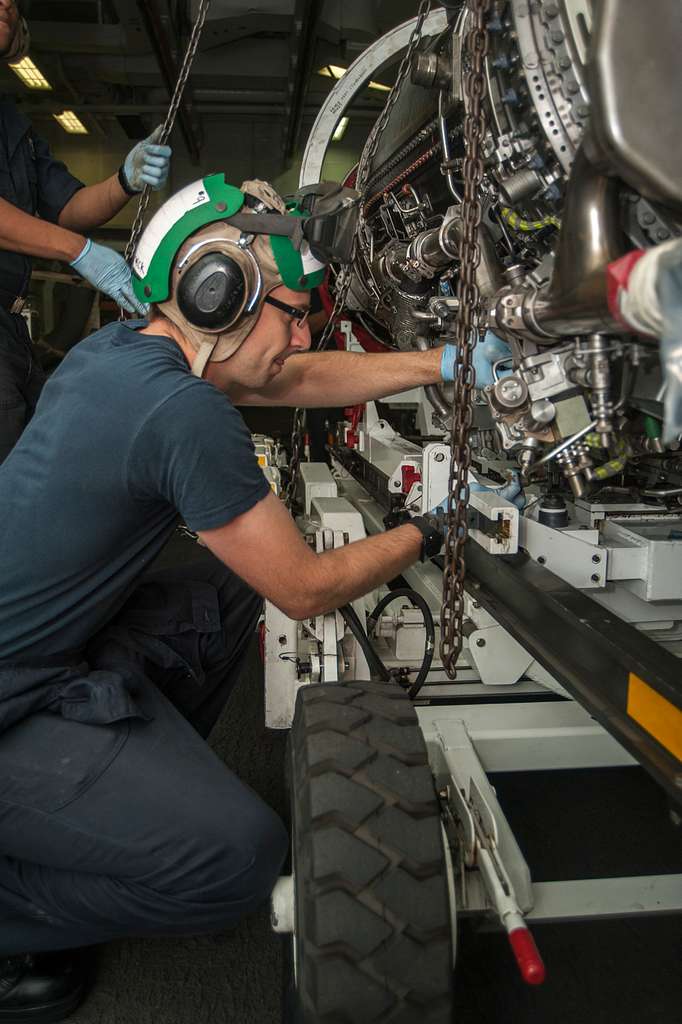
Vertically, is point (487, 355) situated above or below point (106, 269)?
below

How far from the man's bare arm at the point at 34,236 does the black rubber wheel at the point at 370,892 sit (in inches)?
68.4

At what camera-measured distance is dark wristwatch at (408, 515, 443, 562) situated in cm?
177

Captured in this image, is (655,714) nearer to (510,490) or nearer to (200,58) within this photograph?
(510,490)

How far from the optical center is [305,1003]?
1.24 metres

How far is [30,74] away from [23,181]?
505 centimetres

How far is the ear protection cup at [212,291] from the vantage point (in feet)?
5.07

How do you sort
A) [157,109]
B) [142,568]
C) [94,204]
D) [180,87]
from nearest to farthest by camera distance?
[142,568] → [180,87] → [94,204] → [157,109]

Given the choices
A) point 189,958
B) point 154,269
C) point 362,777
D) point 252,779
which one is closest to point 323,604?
point 362,777

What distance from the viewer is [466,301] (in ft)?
4.81

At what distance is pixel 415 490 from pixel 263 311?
116cm

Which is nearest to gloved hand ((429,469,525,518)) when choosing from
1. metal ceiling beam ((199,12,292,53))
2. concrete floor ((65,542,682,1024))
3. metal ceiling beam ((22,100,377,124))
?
concrete floor ((65,542,682,1024))

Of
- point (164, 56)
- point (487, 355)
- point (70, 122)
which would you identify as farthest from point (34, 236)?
point (70, 122)

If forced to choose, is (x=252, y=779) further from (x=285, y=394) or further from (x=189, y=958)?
(x=285, y=394)

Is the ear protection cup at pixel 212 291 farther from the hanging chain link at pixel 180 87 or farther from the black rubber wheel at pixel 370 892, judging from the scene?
the black rubber wheel at pixel 370 892
